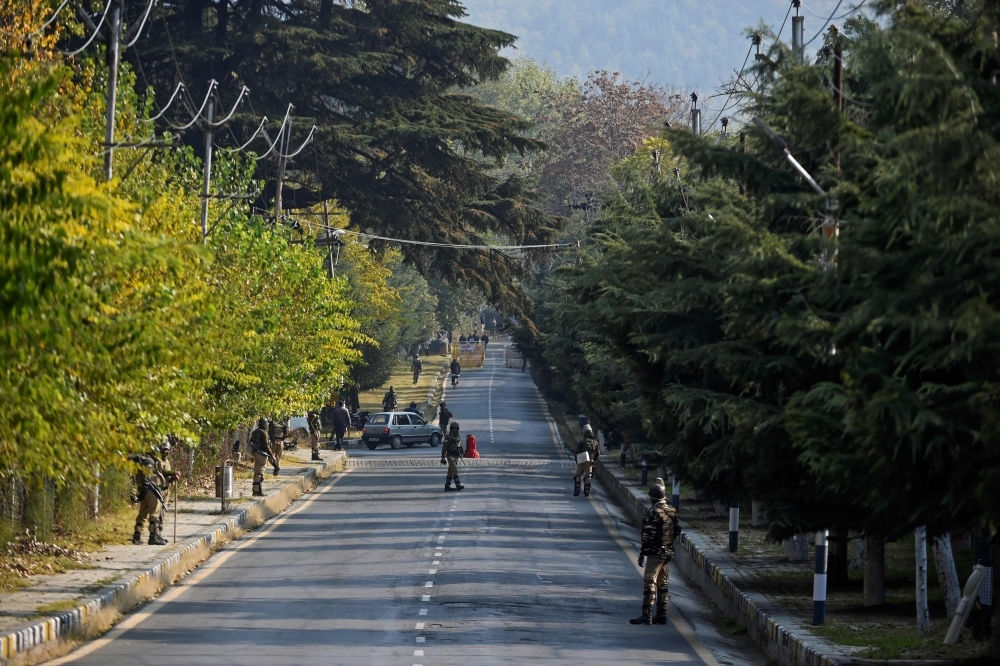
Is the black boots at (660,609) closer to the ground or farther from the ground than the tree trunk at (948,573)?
closer to the ground

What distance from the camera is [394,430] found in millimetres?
63906

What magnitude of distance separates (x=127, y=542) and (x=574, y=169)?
3767 inches

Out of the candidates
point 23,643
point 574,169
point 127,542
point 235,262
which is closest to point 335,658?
point 23,643

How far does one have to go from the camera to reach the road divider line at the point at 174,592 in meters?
15.8

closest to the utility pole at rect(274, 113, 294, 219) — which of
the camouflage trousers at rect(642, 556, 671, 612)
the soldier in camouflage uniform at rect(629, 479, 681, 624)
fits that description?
the soldier in camouflage uniform at rect(629, 479, 681, 624)

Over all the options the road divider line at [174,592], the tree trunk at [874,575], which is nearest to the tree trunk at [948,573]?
the tree trunk at [874,575]

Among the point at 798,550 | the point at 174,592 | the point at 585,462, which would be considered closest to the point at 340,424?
the point at 585,462

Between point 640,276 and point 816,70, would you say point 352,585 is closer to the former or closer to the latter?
point 640,276

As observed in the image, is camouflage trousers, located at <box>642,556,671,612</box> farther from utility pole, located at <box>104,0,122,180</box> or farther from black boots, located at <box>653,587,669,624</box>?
utility pole, located at <box>104,0,122,180</box>

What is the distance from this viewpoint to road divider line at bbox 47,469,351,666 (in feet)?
51.9

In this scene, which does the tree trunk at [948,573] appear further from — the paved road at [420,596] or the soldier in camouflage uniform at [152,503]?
the soldier in camouflage uniform at [152,503]

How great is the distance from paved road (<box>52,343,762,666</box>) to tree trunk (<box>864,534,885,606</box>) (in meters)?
2.02

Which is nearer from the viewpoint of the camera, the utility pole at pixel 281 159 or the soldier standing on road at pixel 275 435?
the soldier standing on road at pixel 275 435

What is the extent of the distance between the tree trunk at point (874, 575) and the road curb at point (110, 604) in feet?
28.6
